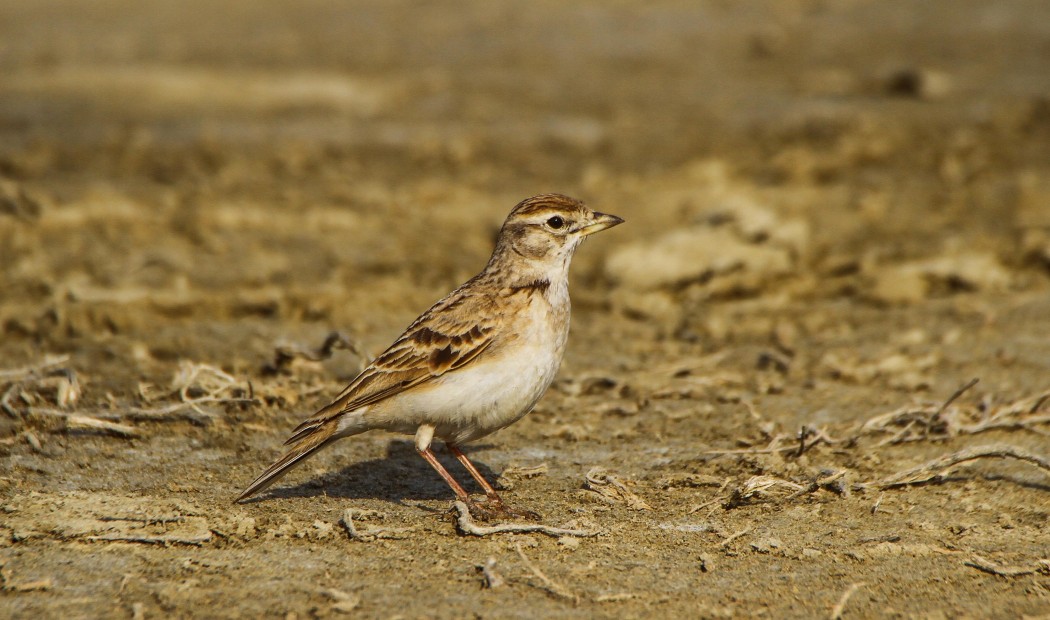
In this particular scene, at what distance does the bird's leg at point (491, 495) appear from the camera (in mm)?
5234

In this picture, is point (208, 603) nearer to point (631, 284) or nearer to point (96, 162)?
point (631, 284)

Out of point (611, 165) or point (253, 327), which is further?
point (611, 165)

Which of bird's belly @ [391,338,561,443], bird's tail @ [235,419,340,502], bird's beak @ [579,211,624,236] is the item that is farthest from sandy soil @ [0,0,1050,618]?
bird's beak @ [579,211,624,236]

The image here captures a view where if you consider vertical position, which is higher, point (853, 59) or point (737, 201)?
point (853, 59)

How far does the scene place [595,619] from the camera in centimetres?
427

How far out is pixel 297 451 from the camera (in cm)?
533

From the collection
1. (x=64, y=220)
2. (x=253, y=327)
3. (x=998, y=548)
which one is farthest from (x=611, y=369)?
(x=64, y=220)

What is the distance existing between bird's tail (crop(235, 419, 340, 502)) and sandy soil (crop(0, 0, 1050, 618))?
123mm

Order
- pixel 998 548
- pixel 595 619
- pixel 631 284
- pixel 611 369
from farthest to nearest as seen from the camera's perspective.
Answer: pixel 631 284
pixel 611 369
pixel 998 548
pixel 595 619

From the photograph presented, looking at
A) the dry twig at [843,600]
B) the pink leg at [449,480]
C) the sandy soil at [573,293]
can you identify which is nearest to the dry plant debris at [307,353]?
the sandy soil at [573,293]

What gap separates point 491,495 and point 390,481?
2.30 feet

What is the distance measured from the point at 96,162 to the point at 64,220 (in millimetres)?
1359

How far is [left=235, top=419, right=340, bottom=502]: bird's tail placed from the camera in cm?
521

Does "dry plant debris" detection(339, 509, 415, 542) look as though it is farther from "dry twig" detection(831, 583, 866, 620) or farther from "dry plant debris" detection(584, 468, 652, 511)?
"dry twig" detection(831, 583, 866, 620)
